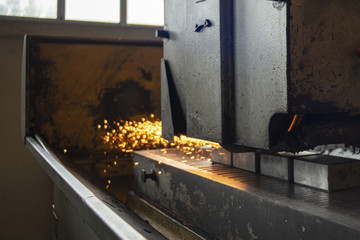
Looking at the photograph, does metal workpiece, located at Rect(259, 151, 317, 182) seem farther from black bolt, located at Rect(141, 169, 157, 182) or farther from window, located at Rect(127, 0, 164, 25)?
window, located at Rect(127, 0, 164, 25)

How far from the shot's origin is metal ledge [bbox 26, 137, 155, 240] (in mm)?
668

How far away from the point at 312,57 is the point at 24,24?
261cm

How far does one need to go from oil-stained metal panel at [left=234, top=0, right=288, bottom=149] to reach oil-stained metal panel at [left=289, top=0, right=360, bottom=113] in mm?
28

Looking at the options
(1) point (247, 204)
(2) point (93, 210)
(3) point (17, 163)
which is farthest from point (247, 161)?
(3) point (17, 163)

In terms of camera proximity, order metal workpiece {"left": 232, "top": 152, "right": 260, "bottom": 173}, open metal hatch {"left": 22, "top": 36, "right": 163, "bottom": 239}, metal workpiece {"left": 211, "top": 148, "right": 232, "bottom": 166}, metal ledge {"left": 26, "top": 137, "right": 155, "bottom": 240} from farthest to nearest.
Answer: open metal hatch {"left": 22, "top": 36, "right": 163, "bottom": 239} < metal workpiece {"left": 211, "top": 148, "right": 232, "bottom": 166} < metal workpiece {"left": 232, "top": 152, "right": 260, "bottom": 173} < metal ledge {"left": 26, "top": 137, "right": 155, "bottom": 240}

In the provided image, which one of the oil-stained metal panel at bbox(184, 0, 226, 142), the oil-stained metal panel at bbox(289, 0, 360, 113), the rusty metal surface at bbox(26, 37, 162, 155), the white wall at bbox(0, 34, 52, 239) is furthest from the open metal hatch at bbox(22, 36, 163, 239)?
the oil-stained metal panel at bbox(289, 0, 360, 113)

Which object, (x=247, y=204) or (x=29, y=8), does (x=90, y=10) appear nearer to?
(x=29, y=8)

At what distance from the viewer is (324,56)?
854 mm

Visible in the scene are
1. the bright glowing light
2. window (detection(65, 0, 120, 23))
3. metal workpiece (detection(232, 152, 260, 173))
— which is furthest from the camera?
window (detection(65, 0, 120, 23))

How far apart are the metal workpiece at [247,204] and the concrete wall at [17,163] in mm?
1856

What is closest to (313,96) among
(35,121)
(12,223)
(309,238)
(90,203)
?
(309,238)

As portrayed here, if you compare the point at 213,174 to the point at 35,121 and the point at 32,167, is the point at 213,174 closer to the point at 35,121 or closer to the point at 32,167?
the point at 35,121

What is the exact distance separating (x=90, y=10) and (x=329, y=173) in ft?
9.07

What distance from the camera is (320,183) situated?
90 centimetres
